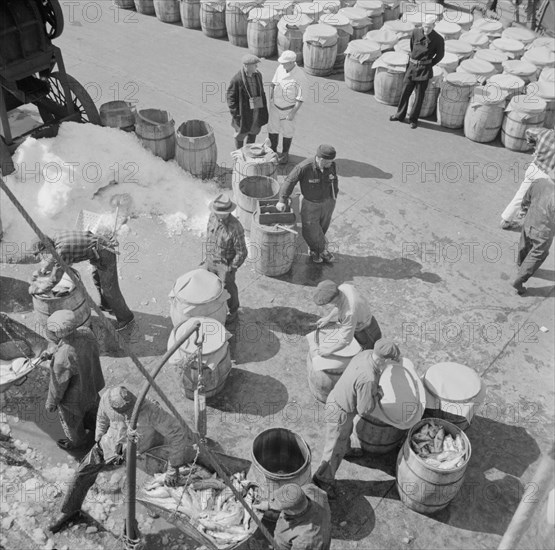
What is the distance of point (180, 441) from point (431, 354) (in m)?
3.32

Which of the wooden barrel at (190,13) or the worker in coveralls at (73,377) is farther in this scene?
the wooden barrel at (190,13)

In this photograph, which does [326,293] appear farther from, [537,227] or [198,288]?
[537,227]

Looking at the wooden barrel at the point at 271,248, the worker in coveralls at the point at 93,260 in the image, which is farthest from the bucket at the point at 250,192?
the worker in coveralls at the point at 93,260

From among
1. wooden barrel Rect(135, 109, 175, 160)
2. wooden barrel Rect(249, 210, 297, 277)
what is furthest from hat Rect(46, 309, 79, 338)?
wooden barrel Rect(135, 109, 175, 160)

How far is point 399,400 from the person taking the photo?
19.9ft

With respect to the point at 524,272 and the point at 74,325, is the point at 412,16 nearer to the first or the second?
the point at 524,272

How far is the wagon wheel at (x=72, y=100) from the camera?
9.91 meters

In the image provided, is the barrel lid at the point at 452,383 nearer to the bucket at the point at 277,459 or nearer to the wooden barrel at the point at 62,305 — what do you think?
the bucket at the point at 277,459

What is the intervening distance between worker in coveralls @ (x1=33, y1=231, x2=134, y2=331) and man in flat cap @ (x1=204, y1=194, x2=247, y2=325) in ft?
3.68

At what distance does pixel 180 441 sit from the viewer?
5812mm

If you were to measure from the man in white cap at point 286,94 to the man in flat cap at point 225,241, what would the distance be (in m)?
3.35

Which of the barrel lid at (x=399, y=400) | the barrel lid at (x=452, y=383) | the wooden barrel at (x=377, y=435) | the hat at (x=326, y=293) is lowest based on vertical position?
the wooden barrel at (x=377, y=435)

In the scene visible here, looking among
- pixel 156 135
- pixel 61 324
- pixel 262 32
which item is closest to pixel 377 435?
pixel 61 324

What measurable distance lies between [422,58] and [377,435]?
7331 millimetres
